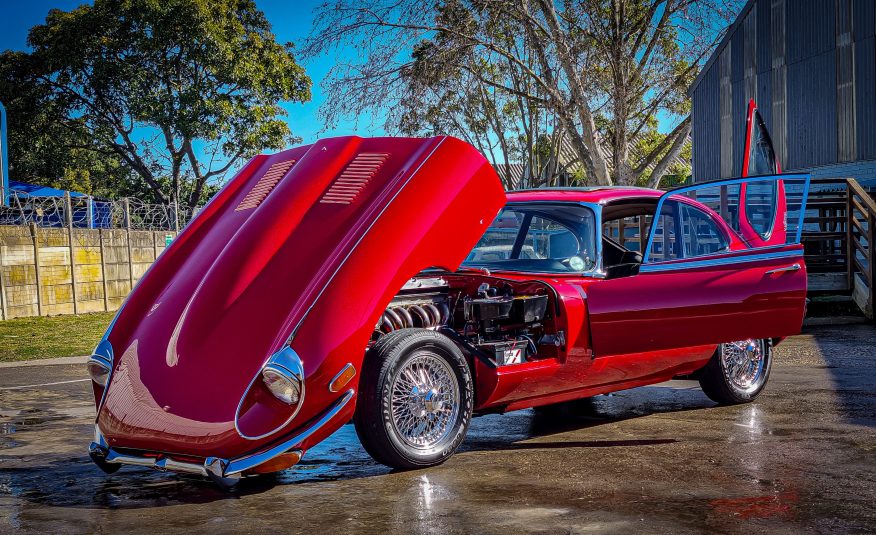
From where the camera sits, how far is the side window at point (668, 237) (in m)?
7.36

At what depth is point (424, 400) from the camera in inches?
222

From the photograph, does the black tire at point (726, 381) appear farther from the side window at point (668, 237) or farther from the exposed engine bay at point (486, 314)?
the exposed engine bay at point (486, 314)

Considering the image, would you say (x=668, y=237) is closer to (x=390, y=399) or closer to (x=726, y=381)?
(x=726, y=381)

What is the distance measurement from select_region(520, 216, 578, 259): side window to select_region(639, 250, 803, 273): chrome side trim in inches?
24.3

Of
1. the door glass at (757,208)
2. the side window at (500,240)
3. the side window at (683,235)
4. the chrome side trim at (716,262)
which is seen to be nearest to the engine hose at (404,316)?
the side window at (500,240)

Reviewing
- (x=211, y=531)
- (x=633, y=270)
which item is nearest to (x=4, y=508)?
(x=211, y=531)

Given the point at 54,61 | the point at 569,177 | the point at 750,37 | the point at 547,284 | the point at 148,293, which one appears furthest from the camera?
the point at 569,177

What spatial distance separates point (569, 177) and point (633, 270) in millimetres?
52060

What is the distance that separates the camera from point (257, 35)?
1526 inches

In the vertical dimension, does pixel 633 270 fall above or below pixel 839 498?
above

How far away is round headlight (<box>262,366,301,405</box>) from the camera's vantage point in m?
5.02

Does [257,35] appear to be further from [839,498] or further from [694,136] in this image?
[839,498]

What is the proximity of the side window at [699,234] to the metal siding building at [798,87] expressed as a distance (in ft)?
53.6

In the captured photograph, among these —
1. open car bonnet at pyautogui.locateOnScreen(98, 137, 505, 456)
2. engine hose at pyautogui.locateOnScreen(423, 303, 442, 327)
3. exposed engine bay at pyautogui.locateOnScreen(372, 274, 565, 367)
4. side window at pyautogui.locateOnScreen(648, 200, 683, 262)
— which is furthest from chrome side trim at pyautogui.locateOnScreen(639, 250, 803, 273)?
engine hose at pyautogui.locateOnScreen(423, 303, 442, 327)
